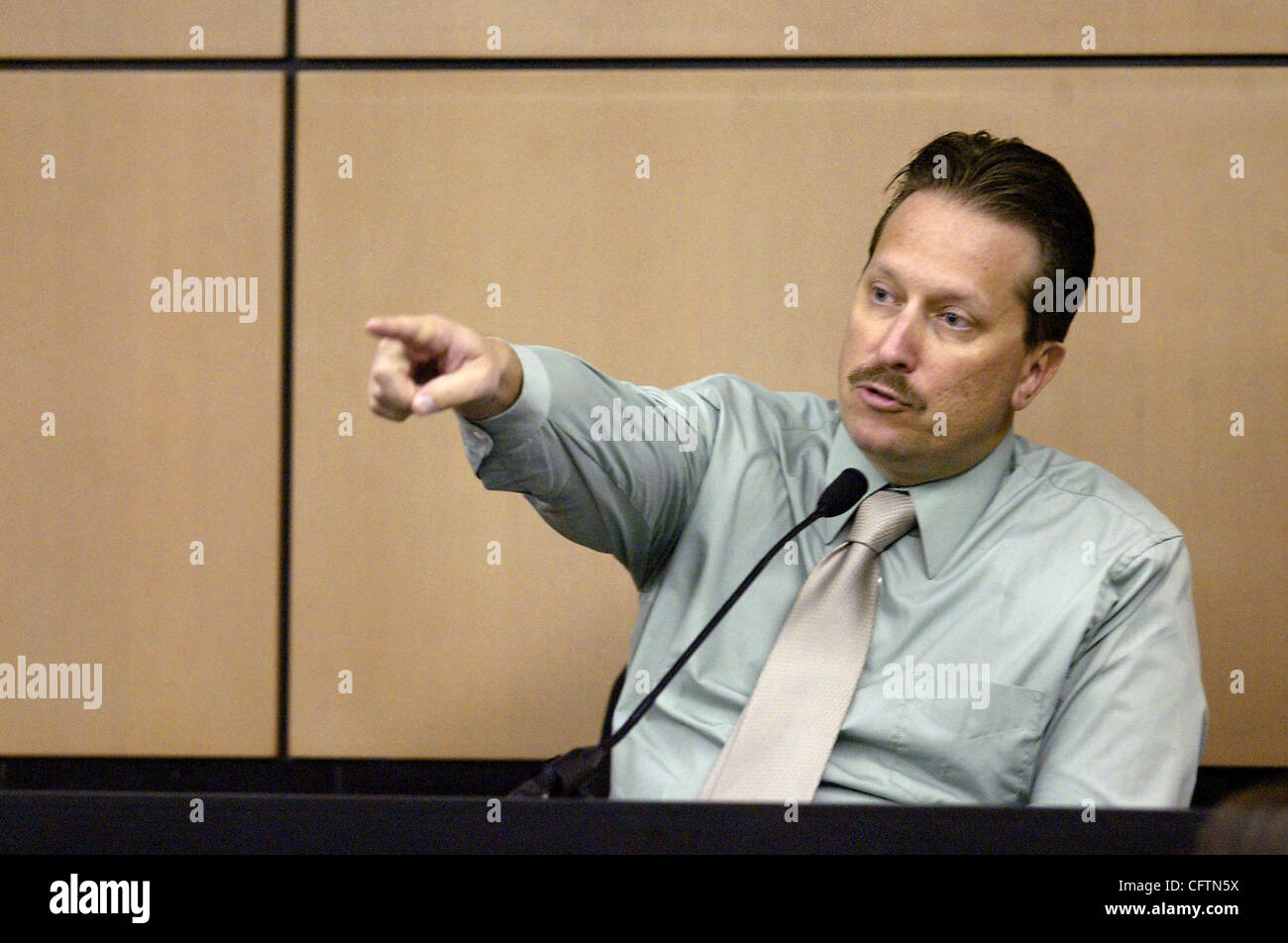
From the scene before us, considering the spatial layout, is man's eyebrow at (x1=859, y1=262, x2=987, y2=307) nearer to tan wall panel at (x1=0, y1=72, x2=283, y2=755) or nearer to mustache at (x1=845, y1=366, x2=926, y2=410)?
mustache at (x1=845, y1=366, x2=926, y2=410)

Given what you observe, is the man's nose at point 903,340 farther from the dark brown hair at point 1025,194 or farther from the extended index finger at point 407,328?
the extended index finger at point 407,328

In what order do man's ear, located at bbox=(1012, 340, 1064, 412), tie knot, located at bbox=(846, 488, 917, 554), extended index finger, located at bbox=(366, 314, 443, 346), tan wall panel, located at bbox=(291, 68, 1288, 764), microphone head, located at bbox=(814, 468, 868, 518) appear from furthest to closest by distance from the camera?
tan wall panel, located at bbox=(291, 68, 1288, 764), man's ear, located at bbox=(1012, 340, 1064, 412), tie knot, located at bbox=(846, 488, 917, 554), microphone head, located at bbox=(814, 468, 868, 518), extended index finger, located at bbox=(366, 314, 443, 346)

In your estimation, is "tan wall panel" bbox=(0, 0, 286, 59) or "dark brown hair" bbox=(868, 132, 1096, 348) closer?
"dark brown hair" bbox=(868, 132, 1096, 348)

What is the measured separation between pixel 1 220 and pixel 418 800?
4.97ft

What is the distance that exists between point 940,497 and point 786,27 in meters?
0.83

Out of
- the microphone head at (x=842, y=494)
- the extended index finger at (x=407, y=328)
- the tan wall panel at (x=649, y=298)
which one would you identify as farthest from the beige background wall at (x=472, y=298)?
the extended index finger at (x=407, y=328)

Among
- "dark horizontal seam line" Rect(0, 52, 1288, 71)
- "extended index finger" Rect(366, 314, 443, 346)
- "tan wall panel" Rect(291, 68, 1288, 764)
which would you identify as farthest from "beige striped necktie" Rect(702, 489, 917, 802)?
"dark horizontal seam line" Rect(0, 52, 1288, 71)

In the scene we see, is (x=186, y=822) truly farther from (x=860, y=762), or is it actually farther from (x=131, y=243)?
(x=131, y=243)

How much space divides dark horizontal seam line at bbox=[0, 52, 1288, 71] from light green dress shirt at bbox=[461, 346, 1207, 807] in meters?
0.68

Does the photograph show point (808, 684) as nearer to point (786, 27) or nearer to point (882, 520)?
point (882, 520)

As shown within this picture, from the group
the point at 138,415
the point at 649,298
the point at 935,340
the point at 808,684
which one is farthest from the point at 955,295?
the point at 138,415

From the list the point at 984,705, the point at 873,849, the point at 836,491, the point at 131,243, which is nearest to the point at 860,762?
the point at 984,705

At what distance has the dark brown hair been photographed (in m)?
1.16

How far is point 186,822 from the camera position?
0.50 metres
